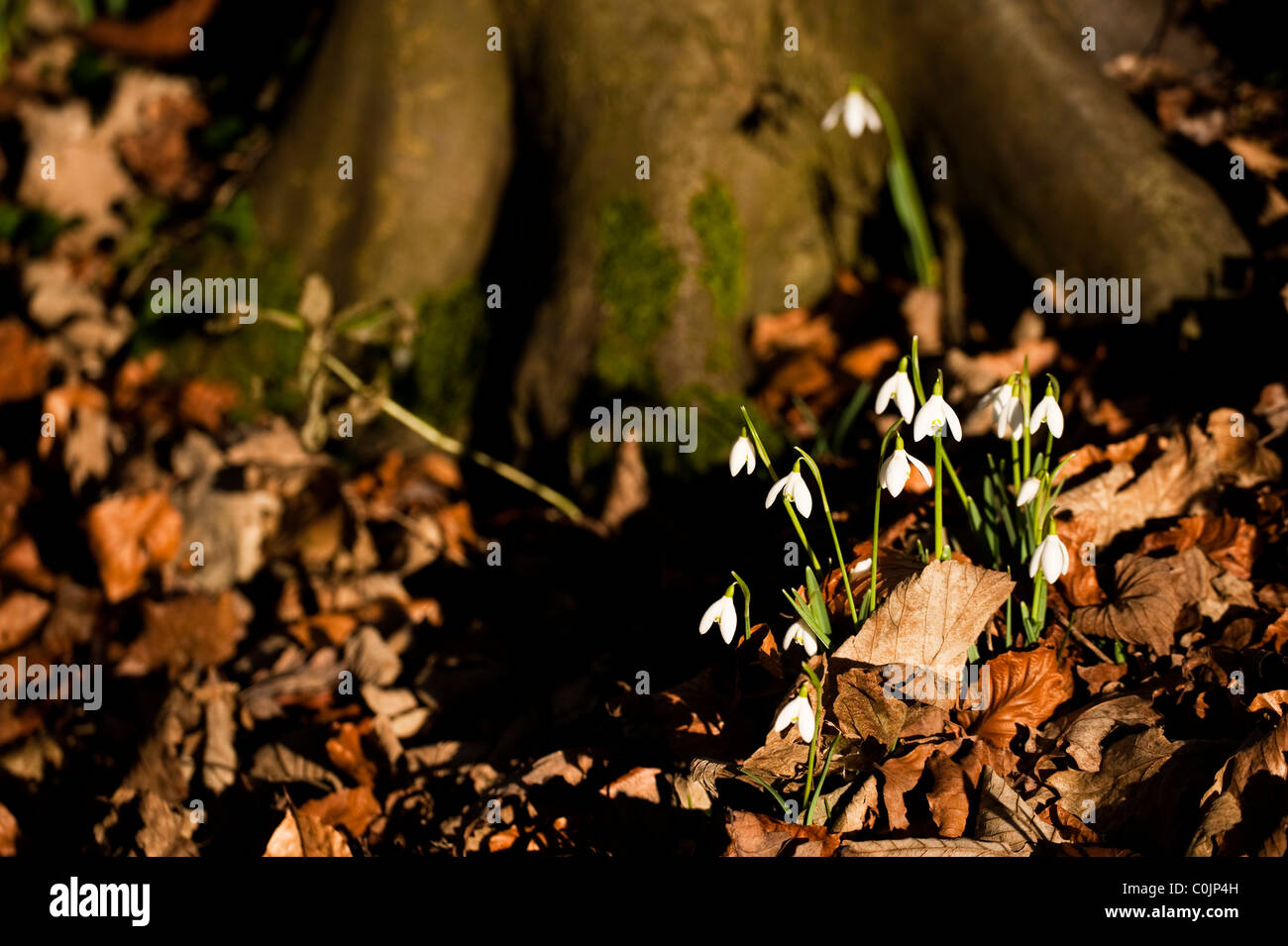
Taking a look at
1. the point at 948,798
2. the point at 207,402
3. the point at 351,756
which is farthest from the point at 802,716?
the point at 207,402

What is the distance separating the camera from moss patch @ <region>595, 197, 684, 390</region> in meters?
3.03

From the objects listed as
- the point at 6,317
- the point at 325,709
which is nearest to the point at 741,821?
the point at 325,709

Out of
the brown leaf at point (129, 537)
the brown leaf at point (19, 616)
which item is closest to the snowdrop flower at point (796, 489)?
the brown leaf at point (129, 537)

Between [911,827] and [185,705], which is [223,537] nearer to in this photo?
[185,705]

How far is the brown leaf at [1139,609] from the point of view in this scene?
1.87m

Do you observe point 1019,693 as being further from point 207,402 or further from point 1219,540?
point 207,402

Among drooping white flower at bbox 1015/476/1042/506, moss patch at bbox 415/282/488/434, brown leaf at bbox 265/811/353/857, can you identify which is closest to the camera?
drooping white flower at bbox 1015/476/1042/506

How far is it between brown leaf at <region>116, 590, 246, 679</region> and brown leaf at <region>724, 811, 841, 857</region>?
179cm

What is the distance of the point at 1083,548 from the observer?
6.86ft

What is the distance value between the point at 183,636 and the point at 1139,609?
255 cm

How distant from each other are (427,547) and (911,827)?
1.78m

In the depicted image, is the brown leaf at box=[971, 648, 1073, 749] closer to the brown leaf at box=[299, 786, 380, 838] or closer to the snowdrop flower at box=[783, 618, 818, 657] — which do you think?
the snowdrop flower at box=[783, 618, 818, 657]

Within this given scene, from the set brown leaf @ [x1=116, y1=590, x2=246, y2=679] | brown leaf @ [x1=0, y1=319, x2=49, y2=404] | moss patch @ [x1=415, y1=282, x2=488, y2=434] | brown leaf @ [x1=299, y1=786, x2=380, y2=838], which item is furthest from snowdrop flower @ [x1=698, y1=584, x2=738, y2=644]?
brown leaf @ [x1=0, y1=319, x2=49, y2=404]

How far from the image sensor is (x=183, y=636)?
2871 millimetres
